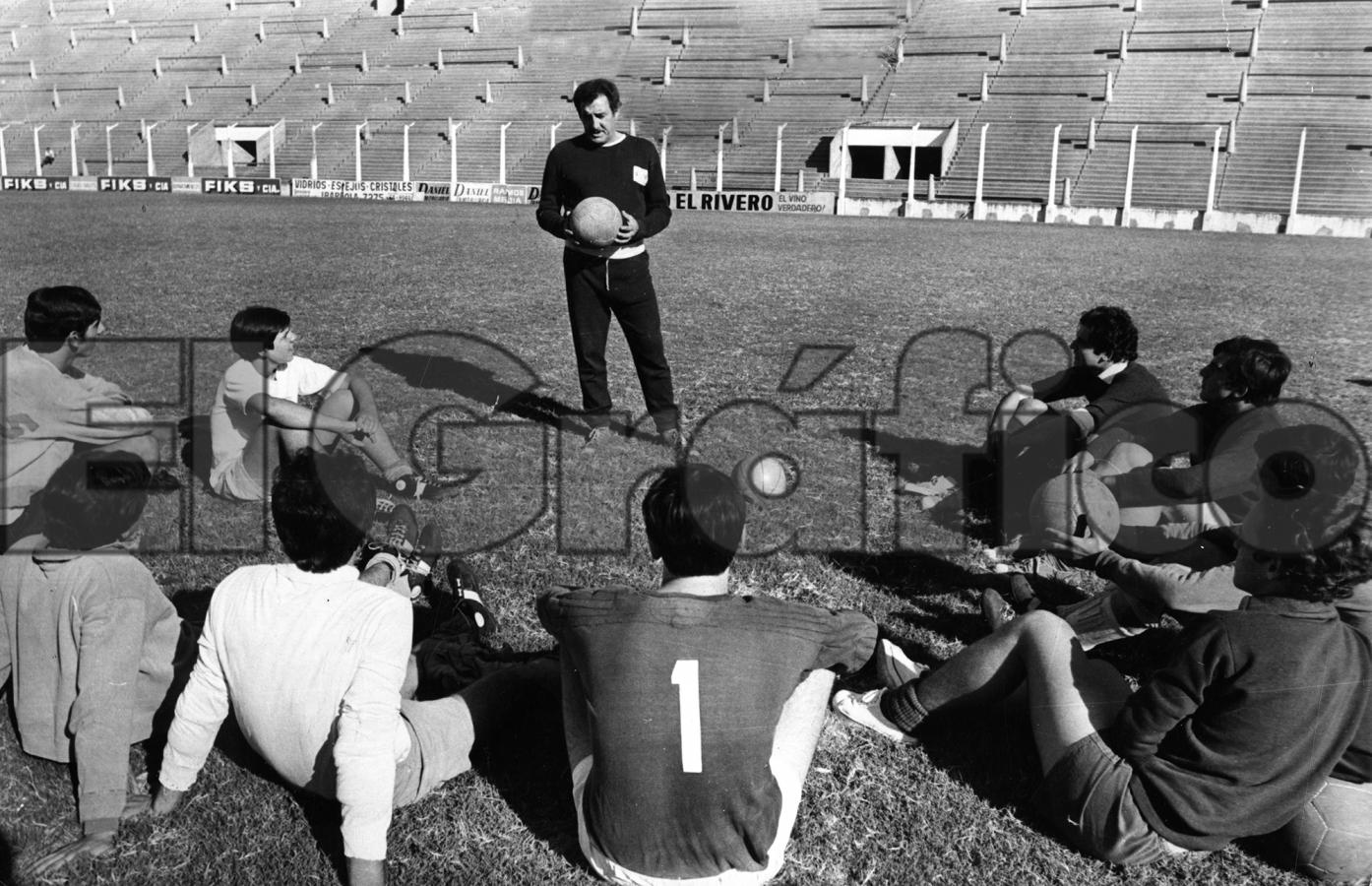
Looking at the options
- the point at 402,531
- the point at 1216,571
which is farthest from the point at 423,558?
the point at 1216,571

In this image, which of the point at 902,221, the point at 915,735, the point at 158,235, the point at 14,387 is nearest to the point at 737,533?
the point at 915,735

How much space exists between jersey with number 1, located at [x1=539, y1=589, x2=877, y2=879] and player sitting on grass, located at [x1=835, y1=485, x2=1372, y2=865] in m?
1.00

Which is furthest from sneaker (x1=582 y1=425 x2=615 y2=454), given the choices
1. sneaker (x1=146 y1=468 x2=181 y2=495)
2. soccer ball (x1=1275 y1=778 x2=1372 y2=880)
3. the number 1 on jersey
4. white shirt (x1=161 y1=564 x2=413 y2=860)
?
soccer ball (x1=1275 y1=778 x2=1372 y2=880)

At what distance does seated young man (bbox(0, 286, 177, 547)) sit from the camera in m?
4.82

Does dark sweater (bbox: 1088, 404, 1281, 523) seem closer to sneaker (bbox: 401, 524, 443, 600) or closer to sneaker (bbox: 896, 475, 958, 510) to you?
sneaker (bbox: 896, 475, 958, 510)

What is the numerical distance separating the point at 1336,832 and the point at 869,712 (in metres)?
1.53

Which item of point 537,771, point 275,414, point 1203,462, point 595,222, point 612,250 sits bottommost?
point 537,771

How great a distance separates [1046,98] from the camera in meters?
44.1

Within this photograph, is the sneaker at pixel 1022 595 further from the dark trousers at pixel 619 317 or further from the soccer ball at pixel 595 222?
the soccer ball at pixel 595 222

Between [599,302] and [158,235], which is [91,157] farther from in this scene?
[599,302]

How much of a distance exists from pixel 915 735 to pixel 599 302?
13.8ft

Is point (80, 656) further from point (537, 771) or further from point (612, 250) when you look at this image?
point (612, 250)

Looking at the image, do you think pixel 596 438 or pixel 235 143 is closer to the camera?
pixel 596 438

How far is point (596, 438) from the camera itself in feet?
25.6
